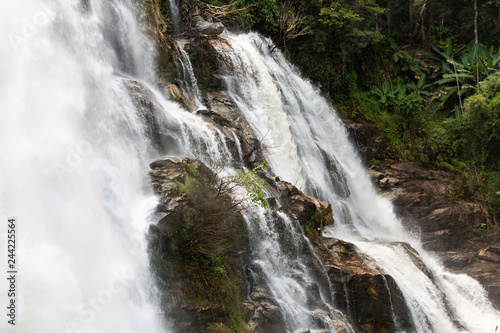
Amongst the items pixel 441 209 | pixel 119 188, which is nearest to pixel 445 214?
pixel 441 209

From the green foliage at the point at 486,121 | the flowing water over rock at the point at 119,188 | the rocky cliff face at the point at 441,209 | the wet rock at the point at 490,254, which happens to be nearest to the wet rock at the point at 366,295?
the flowing water over rock at the point at 119,188

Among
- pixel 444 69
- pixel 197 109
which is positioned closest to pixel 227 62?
pixel 197 109

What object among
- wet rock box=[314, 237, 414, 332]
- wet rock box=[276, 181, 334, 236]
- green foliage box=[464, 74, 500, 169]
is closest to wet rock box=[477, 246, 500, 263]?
green foliage box=[464, 74, 500, 169]

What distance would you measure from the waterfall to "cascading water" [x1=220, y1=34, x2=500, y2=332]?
514cm

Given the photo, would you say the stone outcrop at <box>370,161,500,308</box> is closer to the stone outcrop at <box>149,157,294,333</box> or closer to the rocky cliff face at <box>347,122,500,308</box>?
the rocky cliff face at <box>347,122,500,308</box>

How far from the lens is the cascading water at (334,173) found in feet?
36.8

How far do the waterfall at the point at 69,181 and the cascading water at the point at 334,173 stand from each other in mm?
5139

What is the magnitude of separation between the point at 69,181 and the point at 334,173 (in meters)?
9.39

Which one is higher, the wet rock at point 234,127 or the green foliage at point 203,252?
the wet rock at point 234,127

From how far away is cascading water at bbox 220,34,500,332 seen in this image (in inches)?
441

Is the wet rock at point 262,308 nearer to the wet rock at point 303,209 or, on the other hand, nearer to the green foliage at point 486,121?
the wet rock at point 303,209

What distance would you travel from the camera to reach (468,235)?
14.8 metres

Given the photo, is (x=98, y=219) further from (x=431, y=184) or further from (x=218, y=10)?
(x=431, y=184)

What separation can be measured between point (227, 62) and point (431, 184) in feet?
27.7
